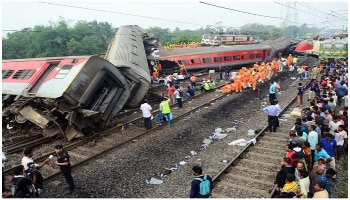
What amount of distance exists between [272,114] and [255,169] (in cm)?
305

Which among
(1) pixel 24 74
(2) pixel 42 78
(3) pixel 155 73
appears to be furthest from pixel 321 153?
(3) pixel 155 73

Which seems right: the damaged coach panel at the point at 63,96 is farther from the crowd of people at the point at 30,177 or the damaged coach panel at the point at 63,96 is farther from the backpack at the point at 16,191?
the backpack at the point at 16,191

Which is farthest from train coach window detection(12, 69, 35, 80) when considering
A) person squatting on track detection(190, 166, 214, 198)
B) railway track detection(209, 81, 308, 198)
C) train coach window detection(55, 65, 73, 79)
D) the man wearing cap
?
person squatting on track detection(190, 166, 214, 198)

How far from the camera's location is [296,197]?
18.7 ft

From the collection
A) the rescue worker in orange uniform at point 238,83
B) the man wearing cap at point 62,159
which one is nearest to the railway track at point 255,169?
the man wearing cap at point 62,159

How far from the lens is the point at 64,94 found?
9.20m

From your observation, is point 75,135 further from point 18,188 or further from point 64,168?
point 18,188

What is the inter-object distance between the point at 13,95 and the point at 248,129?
814 centimetres

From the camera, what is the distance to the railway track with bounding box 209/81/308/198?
23.3 ft

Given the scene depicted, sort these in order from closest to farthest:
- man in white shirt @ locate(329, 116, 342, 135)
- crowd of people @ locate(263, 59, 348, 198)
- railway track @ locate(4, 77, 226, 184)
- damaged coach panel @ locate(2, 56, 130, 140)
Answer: crowd of people @ locate(263, 59, 348, 198)
railway track @ locate(4, 77, 226, 184)
man in white shirt @ locate(329, 116, 342, 135)
damaged coach panel @ locate(2, 56, 130, 140)

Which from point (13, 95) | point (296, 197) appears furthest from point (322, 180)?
point (13, 95)

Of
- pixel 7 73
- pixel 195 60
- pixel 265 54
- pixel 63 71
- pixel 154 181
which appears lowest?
pixel 154 181

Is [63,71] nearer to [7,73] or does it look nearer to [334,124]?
[7,73]

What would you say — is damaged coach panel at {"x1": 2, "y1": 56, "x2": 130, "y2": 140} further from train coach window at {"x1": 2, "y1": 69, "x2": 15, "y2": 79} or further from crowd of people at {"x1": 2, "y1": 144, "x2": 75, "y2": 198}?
crowd of people at {"x1": 2, "y1": 144, "x2": 75, "y2": 198}
